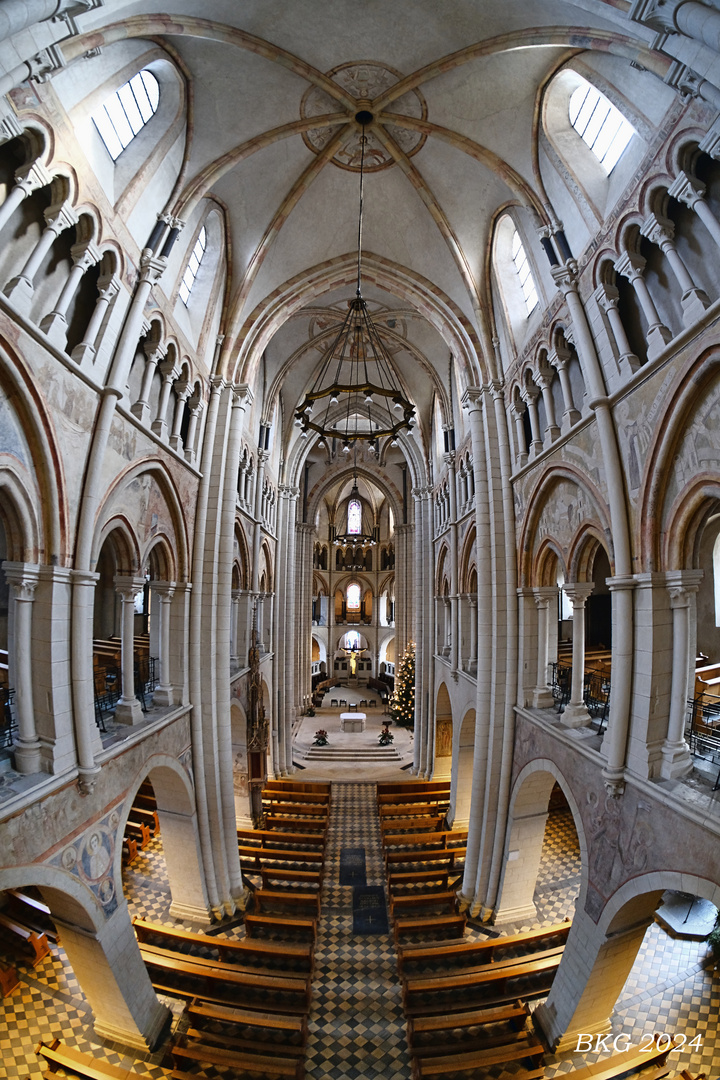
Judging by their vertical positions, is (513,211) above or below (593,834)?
above

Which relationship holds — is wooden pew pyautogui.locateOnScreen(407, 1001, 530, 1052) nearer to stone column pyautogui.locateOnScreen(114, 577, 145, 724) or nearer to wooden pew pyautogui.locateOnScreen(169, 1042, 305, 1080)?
wooden pew pyautogui.locateOnScreen(169, 1042, 305, 1080)

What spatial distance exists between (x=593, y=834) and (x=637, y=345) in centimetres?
838

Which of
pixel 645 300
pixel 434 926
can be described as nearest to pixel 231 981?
pixel 434 926

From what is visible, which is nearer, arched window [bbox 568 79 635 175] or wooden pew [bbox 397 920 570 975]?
arched window [bbox 568 79 635 175]

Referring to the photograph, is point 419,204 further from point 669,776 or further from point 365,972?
point 365,972

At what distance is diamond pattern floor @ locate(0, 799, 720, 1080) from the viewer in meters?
8.72

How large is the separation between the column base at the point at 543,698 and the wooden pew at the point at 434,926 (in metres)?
5.47

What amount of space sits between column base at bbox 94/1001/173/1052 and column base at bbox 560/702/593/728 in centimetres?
942

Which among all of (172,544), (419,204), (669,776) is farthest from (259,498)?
(669,776)

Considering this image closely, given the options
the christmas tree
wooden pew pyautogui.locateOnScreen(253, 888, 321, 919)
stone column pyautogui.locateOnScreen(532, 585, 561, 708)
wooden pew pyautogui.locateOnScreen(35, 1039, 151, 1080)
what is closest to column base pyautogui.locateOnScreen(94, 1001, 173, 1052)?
wooden pew pyautogui.locateOnScreen(35, 1039, 151, 1080)

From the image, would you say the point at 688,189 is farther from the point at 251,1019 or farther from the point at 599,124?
the point at 251,1019

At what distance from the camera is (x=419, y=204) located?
45.4ft

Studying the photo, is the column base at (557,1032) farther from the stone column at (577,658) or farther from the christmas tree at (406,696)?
the christmas tree at (406,696)

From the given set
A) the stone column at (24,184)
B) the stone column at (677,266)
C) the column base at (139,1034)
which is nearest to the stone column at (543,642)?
the stone column at (677,266)
